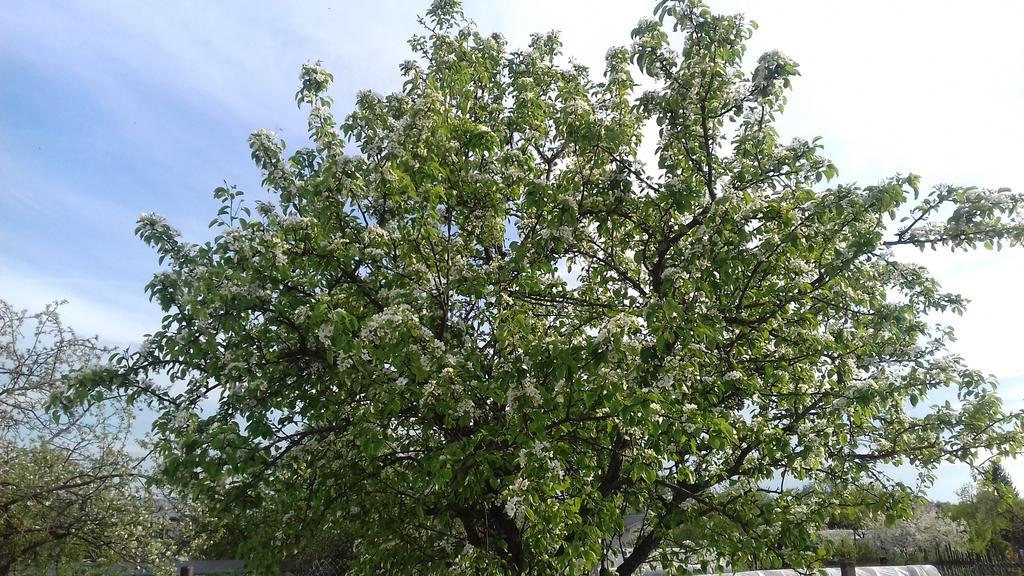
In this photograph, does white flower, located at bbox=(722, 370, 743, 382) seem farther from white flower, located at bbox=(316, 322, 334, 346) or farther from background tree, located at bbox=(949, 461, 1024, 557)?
background tree, located at bbox=(949, 461, 1024, 557)

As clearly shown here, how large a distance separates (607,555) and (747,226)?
458cm

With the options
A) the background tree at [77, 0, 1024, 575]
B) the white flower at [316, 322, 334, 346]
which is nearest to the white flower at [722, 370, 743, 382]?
the background tree at [77, 0, 1024, 575]

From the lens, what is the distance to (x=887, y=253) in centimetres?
954

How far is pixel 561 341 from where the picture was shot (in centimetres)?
682

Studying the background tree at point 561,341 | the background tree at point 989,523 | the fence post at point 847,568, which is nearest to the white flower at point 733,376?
the background tree at point 561,341

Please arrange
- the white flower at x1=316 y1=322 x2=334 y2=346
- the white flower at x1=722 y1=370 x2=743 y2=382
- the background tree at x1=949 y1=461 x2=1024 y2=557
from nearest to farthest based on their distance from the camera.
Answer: the white flower at x1=316 y1=322 x2=334 y2=346 → the white flower at x1=722 y1=370 x2=743 y2=382 → the background tree at x1=949 y1=461 x2=1024 y2=557

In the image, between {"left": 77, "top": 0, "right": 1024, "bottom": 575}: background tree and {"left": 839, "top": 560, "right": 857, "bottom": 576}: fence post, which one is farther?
{"left": 839, "top": 560, "right": 857, "bottom": 576}: fence post

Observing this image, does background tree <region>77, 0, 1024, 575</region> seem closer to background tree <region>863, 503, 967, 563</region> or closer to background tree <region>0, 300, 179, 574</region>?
background tree <region>0, 300, 179, 574</region>

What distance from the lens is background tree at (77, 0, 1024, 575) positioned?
22.6 ft

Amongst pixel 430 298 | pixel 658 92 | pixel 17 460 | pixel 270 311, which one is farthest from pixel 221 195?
pixel 17 460

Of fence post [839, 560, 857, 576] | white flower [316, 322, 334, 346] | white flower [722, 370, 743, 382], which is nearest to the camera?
white flower [316, 322, 334, 346]

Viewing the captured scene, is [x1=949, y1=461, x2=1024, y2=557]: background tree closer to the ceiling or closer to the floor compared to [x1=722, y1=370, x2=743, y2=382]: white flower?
closer to the ceiling

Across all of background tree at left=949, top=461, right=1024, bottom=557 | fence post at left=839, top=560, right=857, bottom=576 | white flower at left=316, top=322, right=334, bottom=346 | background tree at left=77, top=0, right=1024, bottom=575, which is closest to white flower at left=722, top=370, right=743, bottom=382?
background tree at left=77, top=0, right=1024, bottom=575

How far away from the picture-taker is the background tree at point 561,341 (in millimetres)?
6887
